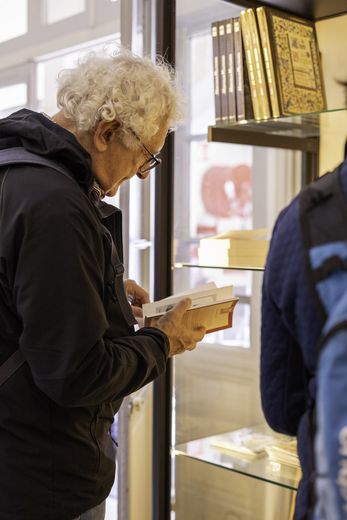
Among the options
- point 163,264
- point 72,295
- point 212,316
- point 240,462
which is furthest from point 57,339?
point 240,462

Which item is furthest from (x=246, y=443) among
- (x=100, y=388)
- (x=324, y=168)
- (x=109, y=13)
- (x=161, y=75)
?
(x=109, y=13)

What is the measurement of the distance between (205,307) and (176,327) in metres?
0.12

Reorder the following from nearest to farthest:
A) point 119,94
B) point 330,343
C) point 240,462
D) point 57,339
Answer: point 330,343 < point 57,339 < point 119,94 < point 240,462

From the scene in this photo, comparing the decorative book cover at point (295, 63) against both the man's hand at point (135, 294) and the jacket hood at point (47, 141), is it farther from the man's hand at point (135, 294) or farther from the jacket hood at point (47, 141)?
the jacket hood at point (47, 141)

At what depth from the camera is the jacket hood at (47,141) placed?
139 cm

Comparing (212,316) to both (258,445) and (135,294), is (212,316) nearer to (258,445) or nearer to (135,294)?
(135,294)

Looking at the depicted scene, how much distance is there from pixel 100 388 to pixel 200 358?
1.34m

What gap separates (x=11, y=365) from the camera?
1.36 metres

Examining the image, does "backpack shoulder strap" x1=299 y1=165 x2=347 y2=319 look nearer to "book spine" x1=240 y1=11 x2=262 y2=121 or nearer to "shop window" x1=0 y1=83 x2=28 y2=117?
"book spine" x1=240 y1=11 x2=262 y2=121

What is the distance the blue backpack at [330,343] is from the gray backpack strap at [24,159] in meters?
0.63

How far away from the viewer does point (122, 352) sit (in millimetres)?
1403

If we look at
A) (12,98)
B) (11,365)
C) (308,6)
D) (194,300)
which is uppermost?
(308,6)

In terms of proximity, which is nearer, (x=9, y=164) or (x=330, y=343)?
(x=330, y=343)

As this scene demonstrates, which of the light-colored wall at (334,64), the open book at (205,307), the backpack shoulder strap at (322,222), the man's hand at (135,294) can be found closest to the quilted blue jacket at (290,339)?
the backpack shoulder strap at (322,222)
